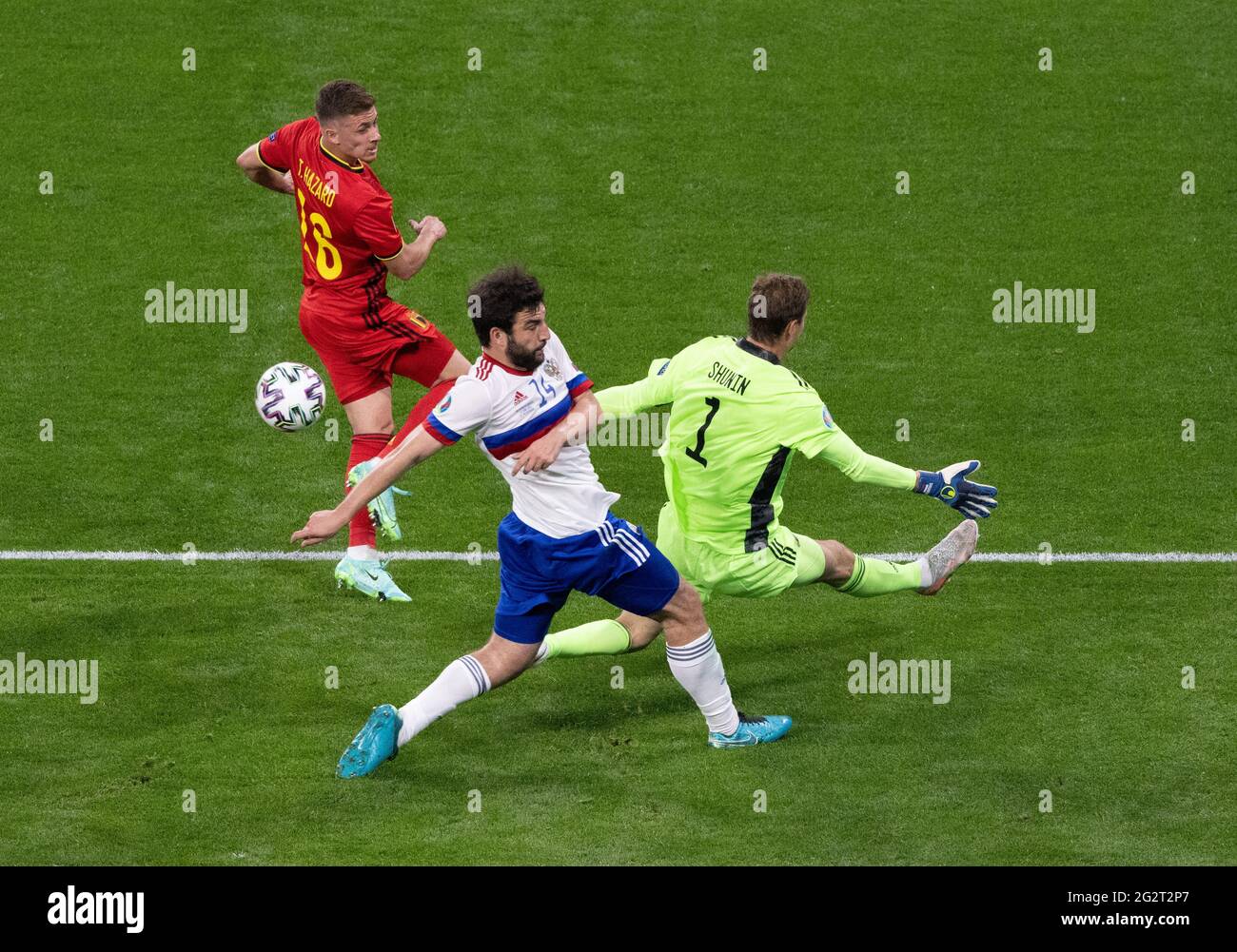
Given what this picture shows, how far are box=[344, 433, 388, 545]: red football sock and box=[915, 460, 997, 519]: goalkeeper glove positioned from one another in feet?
11.2

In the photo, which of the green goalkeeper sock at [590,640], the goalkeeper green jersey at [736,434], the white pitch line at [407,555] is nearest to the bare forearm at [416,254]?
the white pitch line at [407,555]

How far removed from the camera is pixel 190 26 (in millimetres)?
17312

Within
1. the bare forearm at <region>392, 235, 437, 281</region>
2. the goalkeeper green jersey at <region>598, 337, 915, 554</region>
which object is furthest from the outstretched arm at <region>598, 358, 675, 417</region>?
the bare forearm at <region>392, 235, 437, 281</region>

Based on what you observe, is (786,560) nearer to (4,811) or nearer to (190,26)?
(4,811)

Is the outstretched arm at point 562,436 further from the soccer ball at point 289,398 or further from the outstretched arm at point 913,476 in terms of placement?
the soccer ball at point 289,398

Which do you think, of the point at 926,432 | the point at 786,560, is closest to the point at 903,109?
the point at 926,432

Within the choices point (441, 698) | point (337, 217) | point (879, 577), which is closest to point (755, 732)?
point (879, 577)

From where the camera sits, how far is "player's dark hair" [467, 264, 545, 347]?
27.0 feet

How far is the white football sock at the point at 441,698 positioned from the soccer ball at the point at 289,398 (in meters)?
2.44

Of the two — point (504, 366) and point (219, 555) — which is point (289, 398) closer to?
point (219, 555)

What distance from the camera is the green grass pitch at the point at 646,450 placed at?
28.6 ft

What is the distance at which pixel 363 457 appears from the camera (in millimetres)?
10797

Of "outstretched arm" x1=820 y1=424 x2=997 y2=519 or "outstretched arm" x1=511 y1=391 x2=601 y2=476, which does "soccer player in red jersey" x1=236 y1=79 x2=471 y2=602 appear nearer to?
"outstretched arm" x1=511 y1=391 x2=601 y2=476

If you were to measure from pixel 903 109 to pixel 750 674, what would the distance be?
26.7 ft
